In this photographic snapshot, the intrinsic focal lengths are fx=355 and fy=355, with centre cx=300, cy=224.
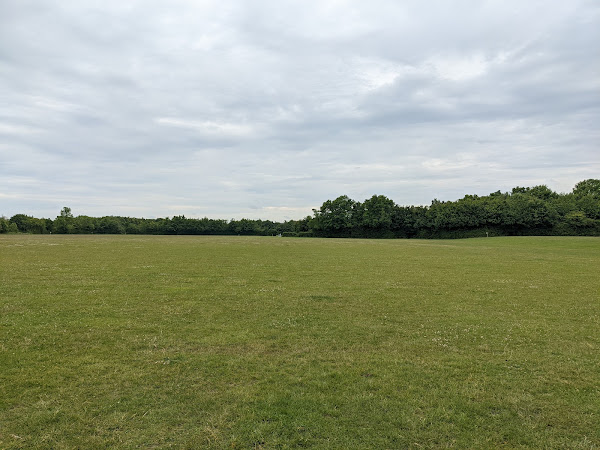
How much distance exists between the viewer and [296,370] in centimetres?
741

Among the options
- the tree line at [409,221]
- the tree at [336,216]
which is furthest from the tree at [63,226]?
the tree at [336,216]

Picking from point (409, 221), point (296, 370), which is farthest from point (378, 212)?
point (296, 370)

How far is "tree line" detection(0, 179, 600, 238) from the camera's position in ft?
294

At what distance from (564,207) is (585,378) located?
106 m

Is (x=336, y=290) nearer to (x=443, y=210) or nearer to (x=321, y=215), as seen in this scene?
(x=443, y=210)

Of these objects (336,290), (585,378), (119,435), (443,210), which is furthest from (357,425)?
(443,210)

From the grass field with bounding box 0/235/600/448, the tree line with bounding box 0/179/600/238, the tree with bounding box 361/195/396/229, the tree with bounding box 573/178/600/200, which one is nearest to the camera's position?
the grass field with bounding box 0/235/600/448

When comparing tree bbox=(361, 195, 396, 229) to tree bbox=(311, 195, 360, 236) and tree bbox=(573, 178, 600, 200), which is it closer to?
tree bbox=(311, 195, 360, 236)

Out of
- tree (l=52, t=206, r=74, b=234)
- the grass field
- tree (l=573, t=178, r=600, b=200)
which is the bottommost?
the grass field

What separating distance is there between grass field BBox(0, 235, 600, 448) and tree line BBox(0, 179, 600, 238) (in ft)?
288

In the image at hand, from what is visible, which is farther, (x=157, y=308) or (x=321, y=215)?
(x=321, y=215)

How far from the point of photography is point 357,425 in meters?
5.41

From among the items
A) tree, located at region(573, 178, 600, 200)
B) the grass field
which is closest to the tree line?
tree, located at region(573, 178, 600, 200)

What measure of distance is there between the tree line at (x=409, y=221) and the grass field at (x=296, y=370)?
8768 centimetres
